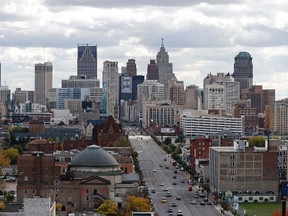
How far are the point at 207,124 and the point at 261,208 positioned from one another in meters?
115

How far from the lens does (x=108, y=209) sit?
62594mm

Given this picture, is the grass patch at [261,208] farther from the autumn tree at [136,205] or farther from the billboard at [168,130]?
the billboard at [168,130]

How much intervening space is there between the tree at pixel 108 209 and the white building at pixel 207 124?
115 meters

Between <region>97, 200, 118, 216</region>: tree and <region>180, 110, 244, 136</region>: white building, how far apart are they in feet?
377

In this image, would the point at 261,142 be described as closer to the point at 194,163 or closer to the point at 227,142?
the point at 227,142

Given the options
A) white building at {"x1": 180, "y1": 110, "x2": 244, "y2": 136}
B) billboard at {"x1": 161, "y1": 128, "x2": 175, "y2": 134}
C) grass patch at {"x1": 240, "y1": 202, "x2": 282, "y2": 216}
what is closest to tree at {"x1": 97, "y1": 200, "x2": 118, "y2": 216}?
grass patch at {"x1": 240, "y1": 202, "x2": 282, "y2": 216}

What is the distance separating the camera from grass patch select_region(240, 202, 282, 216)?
68250 mm

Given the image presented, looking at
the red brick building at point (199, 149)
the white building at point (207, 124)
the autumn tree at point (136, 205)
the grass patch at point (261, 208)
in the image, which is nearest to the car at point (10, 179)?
the red brick building at point (199, 149)

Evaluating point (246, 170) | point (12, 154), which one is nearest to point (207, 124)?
point (12, 154)


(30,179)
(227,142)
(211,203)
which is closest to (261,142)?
(227,142)

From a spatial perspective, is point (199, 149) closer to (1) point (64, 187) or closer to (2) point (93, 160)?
(2) point (93, 160)

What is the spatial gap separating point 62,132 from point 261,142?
145ft

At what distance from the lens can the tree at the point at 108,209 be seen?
61.9 meters

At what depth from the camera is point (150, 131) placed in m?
192
